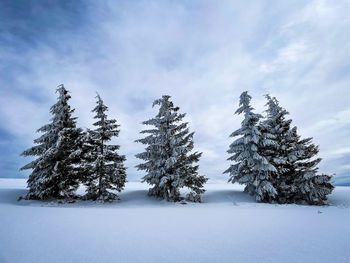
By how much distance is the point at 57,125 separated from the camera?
20.8 metres

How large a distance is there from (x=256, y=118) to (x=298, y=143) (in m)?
4.56

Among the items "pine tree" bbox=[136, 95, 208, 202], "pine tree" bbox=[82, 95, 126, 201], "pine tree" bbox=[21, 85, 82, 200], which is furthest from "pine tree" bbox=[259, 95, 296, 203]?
"pine tree" bbox=[21, 85, 82, 200]

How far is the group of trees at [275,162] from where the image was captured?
64.6 feet

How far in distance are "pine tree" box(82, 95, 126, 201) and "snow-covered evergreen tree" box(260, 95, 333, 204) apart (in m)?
13.6

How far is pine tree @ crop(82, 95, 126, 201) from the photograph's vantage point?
20094 mm

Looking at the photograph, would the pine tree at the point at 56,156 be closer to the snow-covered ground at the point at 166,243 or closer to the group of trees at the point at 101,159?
the group of trees at the point at 101,159

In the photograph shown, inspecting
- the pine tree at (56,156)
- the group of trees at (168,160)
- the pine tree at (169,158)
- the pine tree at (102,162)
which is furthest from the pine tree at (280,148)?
the pine tree at (56,156)

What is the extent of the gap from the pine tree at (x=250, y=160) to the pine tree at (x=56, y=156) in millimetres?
14354

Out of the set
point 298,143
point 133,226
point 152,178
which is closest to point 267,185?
point 298,143

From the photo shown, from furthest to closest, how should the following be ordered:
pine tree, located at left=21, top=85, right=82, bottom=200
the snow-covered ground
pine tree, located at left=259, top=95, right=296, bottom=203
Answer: pine tree, located at left=259, top=95, right=296, bottom=203 < pine tree, located at left=21, top=85, right=82, bottom=200 < the snow-covered ground

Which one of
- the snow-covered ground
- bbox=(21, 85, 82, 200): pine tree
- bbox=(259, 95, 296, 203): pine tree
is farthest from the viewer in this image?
bbox=(259, 95, 296, 203): pine tree

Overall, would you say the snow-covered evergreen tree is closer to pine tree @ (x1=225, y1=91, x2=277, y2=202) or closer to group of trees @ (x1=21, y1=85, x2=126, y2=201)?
pine tree @ (x1=225, y1=91, x2=277, y2=202)

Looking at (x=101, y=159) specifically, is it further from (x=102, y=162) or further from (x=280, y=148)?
(x=280, y=148)

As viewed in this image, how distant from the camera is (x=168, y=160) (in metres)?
19.7
